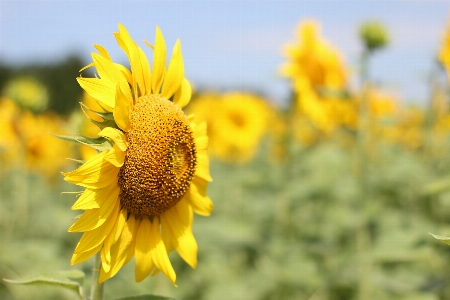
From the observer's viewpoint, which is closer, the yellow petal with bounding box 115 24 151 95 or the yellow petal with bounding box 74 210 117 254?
the yellow petal with bounding box 74 210 117 254

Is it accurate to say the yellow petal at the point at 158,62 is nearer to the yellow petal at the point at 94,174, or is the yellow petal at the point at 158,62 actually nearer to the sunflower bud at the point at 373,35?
the yellow petal at the point at 94,174

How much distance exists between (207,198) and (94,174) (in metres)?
0.47

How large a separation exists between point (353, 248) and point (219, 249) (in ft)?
3.45

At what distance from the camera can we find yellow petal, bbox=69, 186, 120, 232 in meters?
1.31

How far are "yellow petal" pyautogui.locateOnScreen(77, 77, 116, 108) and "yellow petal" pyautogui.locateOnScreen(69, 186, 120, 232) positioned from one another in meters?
0.21

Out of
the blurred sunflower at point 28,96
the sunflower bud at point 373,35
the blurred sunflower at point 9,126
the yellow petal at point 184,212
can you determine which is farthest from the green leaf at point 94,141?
the blurred sunflower at point 9,126

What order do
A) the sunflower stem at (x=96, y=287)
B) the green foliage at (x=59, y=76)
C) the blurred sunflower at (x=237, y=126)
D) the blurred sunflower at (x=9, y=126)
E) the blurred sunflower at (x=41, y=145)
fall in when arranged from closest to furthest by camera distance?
the sunflower stem at (x=96, y=287) < the blurred sunflower at (x=9, y=126) < the blurred sunflower at (x=41, y=145) < the blurred sunflower at (x=237, y=126) < the green foliage at (x=59, y=76)

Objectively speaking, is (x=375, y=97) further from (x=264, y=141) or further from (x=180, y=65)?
(x=264, y=141)

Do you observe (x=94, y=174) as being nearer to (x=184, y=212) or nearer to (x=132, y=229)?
(x=132, y=229)

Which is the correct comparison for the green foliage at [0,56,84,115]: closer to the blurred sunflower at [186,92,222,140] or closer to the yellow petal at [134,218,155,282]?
the blurred sunflower at [186,92,222,140]

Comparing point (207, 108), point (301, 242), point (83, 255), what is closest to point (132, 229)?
point (83, 255)

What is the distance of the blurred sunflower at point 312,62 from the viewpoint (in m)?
3.77

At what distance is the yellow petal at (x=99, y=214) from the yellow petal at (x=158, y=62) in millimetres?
305

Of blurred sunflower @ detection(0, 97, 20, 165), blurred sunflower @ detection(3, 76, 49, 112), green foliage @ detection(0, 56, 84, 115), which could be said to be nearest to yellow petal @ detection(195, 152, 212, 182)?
blurred sunflower @ detection(3, 76, 49, 112)
